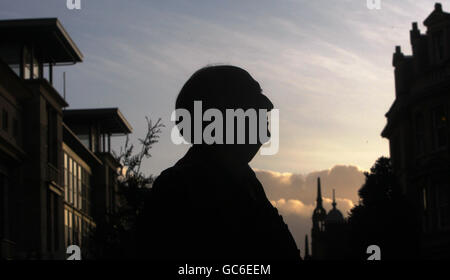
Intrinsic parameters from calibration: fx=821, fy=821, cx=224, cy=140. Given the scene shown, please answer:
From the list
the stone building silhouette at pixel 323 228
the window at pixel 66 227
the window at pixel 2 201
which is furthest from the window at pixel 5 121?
the stone building silhouette at pixel 323 228

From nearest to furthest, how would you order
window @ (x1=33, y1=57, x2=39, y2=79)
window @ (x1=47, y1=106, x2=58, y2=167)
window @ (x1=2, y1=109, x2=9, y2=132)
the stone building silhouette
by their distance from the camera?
window @ (x1=2, y1=109, x2=9, y2=132)
window @ (x1=33, y1=57, x2=39, y2=79)
window @ (x1=47, y1=106, x2=58, y2=167)
the stone building silhouette

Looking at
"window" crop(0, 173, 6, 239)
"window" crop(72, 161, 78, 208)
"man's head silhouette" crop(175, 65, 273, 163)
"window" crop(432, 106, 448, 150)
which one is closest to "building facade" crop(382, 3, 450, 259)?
"window" crop(432, 106, 448, 150)

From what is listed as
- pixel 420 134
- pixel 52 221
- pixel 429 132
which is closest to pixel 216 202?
pixel 429 132

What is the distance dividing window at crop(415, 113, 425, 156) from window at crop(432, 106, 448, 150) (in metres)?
1.42

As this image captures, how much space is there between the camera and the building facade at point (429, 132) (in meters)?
36.8

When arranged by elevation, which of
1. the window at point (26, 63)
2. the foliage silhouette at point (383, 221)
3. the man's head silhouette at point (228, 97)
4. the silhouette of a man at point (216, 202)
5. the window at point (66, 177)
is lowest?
the silhouette of a man at point (216, 202)

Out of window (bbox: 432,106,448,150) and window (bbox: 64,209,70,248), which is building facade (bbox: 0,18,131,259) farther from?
window (bbox: 432,106,448,150)

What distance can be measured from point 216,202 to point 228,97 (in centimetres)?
30

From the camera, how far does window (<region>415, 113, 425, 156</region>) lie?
40.1 metres

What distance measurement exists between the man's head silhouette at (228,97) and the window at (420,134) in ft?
127

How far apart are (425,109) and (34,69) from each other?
19.1 metres

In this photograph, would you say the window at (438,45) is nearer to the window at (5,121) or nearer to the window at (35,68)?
the window at (35,68)
